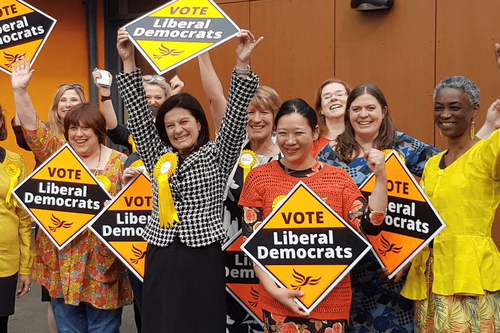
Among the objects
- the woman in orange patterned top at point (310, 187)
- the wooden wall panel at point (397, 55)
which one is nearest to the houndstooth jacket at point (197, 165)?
the woman in orange patterned top at point (310, 187)

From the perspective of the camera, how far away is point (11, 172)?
4344 millimetres

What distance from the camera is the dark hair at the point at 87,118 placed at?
4.33 metres

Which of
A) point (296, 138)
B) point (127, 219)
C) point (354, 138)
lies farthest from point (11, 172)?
point (354, 138)

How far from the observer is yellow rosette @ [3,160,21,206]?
429 cm

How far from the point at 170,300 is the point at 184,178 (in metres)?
0.62

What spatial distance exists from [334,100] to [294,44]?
3.18 m

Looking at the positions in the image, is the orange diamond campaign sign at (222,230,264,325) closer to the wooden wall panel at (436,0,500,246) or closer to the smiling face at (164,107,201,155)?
the smiling face at (164,107,201,155)

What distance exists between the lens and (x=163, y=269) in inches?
129

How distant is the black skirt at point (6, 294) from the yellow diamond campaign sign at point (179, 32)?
6.27 ft

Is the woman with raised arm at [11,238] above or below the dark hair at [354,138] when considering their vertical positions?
below

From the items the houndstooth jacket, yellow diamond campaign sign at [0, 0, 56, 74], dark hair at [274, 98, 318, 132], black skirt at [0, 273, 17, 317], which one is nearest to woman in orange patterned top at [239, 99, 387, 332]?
dark hair at [274, 98, 318, 132]

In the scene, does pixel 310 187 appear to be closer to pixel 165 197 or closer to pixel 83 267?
pixel 165 197

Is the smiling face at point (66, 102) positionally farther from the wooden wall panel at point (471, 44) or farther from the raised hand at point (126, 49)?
the wooden wall panel at point (471, 44)

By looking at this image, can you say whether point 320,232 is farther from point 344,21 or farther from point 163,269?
point 344,21
